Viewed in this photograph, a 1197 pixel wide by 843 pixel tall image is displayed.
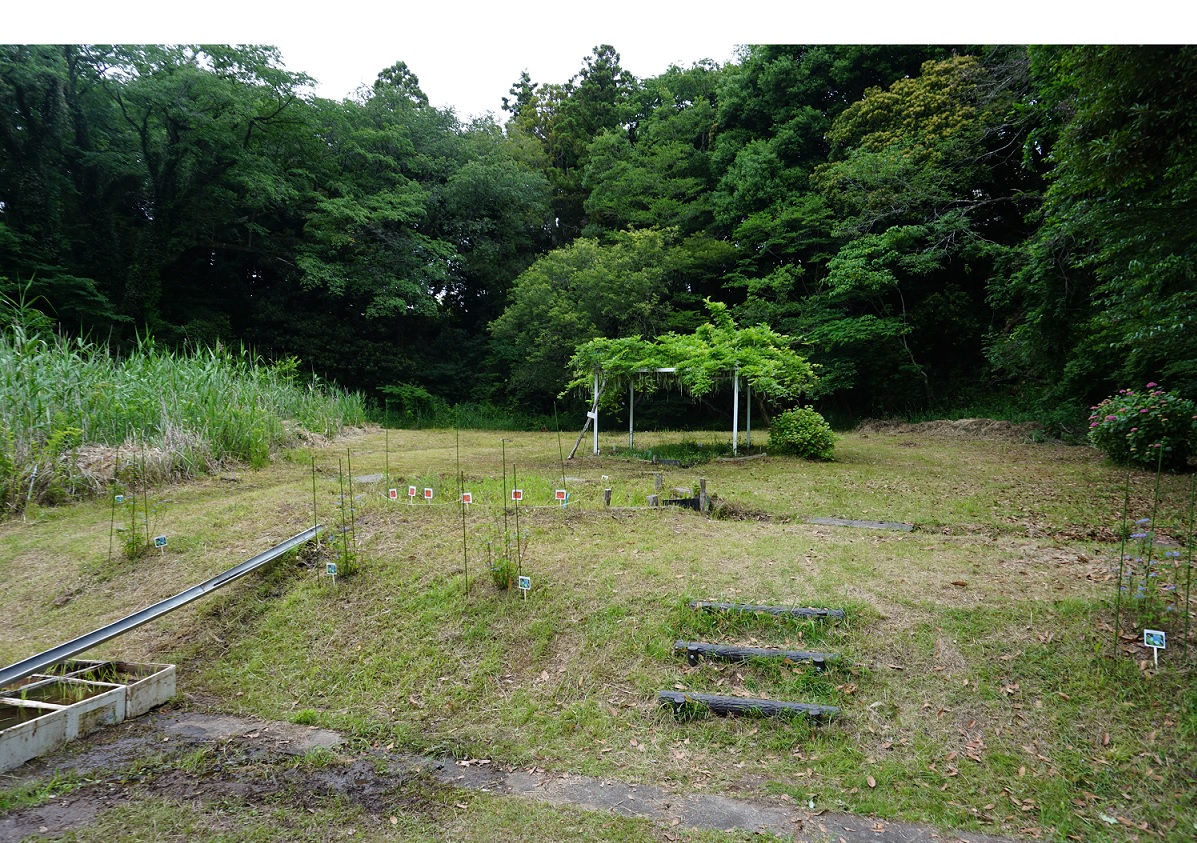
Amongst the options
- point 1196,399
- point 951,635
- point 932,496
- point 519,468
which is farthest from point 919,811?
point 1196,399

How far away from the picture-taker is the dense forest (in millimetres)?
13531

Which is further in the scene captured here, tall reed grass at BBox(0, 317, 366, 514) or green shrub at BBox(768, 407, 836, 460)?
green shrub at BBox(768, 407, 836, 460)

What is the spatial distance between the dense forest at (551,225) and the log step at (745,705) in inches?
395

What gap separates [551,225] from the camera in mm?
21438

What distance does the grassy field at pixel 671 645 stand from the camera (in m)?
2.48

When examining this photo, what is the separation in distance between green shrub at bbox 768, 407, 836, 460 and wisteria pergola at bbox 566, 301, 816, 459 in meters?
0.37

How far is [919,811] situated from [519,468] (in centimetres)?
→ 649

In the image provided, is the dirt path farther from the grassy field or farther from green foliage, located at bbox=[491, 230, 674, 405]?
green foliage, located at bbox=[491, 230, 674, 405]

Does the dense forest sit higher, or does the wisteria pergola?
the dense forest

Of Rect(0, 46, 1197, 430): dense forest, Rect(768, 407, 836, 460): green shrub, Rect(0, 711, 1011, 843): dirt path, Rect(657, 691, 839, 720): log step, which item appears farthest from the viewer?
Rect(0, 46, 1197, 430): dense forest

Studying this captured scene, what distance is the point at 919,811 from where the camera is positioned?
2.34 m

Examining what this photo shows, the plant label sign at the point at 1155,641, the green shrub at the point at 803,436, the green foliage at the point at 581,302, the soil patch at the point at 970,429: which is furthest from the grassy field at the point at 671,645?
the green foliage at the point at 581,302

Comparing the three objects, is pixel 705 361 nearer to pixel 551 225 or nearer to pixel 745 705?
pixel 745 705

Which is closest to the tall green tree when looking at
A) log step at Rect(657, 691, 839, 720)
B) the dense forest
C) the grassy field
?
the dense forest
